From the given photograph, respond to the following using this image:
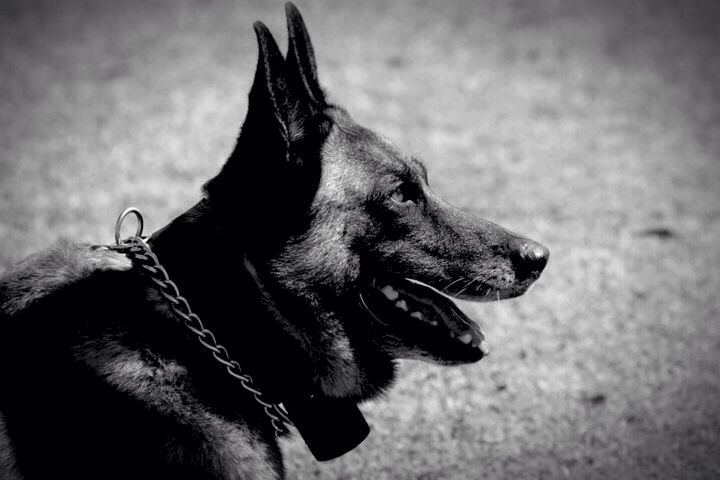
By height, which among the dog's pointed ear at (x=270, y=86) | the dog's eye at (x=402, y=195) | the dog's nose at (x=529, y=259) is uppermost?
the dog's pointed ear at (x=270, y=86)

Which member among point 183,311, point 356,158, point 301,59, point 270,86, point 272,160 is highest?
point 301,59

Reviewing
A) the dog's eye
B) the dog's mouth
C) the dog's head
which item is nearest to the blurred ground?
the dog's mouth

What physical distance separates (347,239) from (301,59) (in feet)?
2.75

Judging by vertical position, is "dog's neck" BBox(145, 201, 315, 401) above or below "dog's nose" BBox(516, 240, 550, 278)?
above

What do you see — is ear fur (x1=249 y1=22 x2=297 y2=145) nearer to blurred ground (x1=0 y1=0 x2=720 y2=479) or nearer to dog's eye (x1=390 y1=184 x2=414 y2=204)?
dog's eye (x1=390 y1=184 x2=414 y2=204)

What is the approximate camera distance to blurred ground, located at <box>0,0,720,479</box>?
3602 mm

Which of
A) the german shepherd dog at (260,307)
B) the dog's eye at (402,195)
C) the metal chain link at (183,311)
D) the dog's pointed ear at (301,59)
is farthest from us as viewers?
the dog's eye at (402,195)

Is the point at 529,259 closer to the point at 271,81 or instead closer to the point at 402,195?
the point at 402,195

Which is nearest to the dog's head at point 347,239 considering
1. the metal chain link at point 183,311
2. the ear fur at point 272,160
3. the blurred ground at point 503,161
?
the ear fur at point 272,160

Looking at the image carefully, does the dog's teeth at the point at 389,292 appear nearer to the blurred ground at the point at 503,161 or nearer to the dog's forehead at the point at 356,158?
the dog's forehead at the point at 356,158

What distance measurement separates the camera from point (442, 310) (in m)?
2.62

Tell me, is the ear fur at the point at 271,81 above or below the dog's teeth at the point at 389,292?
above

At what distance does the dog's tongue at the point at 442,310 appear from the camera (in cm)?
258

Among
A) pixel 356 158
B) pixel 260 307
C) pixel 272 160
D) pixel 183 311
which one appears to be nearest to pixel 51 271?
pixel 183 311
